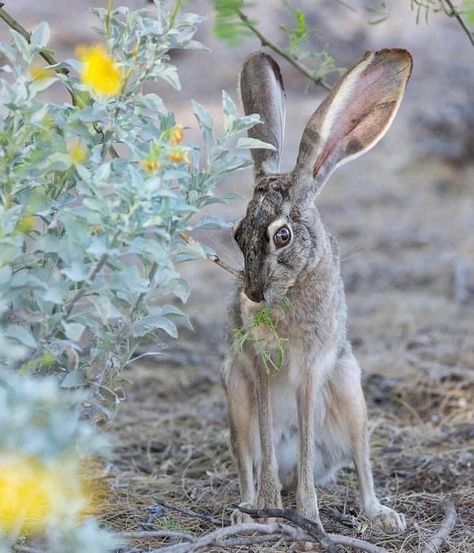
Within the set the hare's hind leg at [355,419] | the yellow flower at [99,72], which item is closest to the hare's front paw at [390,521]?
the hare's hind leg at [355,419]

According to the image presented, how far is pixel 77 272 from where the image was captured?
3137 mm

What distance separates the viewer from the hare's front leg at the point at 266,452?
4.38 metres

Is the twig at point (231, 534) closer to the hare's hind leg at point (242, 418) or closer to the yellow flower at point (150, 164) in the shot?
the hare's hind leg at point (242, 418)

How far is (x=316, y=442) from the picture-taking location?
188 inches

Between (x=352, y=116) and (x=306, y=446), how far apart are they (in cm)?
124

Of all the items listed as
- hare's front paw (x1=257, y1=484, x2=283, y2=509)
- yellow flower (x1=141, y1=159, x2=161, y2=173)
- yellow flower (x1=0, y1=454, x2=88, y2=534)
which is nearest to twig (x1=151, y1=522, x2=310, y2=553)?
hare's front paw (x1=257, y1=484, x2=283, y2=509)

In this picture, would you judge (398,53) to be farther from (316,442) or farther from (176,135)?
(316,442)

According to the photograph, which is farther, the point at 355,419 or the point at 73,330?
the point at 355,419

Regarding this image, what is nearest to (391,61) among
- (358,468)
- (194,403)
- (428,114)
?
(358,468)

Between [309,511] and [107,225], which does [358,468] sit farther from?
[107,225]

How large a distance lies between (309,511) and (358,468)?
1.68ft

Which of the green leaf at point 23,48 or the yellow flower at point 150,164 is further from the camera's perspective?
the green leaf at point 23,48

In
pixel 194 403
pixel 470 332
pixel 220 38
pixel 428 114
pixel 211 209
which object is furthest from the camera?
pixel 428 114

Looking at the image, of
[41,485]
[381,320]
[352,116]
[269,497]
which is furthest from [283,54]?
[381,320]
